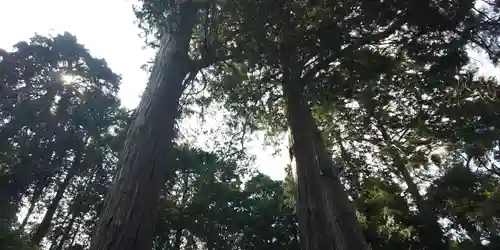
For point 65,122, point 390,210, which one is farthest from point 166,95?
point 65,122

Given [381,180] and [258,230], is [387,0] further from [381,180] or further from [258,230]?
[258,230]

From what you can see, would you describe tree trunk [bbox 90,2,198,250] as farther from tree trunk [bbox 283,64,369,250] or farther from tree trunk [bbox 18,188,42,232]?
tree trunk [bbox 18,188,42,232]

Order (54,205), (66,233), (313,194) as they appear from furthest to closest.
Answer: (66,233) → (54,205) → (313,194)

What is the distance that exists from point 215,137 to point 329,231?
5.32m

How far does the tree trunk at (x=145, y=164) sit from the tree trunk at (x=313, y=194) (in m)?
Answer: 1.60

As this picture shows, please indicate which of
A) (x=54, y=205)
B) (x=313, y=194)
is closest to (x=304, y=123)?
(x=313, y=194)

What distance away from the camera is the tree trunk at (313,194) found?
143 inches

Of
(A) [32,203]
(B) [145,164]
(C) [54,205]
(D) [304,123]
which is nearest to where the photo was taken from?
(B) [145,164]

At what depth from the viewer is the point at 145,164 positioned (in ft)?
10.0

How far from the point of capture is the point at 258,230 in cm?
1605

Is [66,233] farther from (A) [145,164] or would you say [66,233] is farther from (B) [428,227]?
(A) [145,164]

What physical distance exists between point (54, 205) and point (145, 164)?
43.5 ft

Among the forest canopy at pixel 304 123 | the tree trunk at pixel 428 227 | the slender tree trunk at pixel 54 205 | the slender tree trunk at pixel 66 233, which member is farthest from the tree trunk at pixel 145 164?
the slender tree trunk at pixel 66 233

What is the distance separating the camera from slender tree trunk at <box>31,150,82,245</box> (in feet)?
42.9
